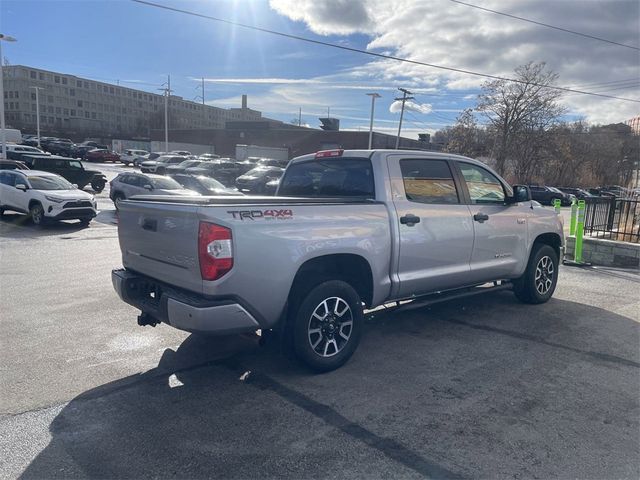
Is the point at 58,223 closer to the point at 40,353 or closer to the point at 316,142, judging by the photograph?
the point at 40,353

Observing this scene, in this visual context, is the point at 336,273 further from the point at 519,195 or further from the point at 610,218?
the point at 610,218

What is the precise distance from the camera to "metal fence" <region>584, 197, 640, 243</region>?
36.1 ft

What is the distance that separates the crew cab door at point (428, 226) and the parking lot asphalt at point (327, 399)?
0.75 m

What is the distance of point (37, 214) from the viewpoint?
13.1m

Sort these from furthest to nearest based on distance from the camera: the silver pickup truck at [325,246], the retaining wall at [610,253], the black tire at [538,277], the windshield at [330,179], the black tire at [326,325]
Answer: the retaining wall at [610,253]
the black tire at [538,277]
the windshield at [330,179]
the black tire at [326,325]
the silver pickup truck at [325,246]

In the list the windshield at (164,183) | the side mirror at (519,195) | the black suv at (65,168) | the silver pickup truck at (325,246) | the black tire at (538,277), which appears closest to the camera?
the silver pickup truck at (325,246)

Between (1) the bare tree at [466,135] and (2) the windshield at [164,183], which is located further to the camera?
(1) the bare tree at [466,135]

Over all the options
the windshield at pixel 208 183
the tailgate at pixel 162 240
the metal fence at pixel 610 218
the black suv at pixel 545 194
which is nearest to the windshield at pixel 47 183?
the windshield at pixel 208 183

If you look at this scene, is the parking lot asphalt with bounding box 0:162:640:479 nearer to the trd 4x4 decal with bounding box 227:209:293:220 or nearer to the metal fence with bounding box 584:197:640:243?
the trd 4x4 decal with bounding box 227:209:293:220

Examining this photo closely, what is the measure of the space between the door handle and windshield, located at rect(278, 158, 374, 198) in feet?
Result: 1.32

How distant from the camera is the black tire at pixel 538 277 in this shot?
21.3 ft

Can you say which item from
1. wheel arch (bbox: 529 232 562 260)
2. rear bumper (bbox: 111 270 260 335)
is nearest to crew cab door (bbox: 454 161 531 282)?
wheel arch (bbox: 529 232 562 260)

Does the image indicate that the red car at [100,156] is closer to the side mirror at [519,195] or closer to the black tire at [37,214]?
the black tire at [37,214]

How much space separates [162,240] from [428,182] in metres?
2.89
